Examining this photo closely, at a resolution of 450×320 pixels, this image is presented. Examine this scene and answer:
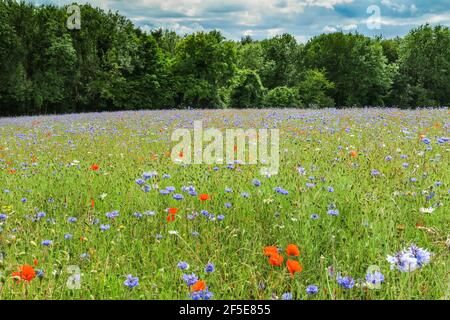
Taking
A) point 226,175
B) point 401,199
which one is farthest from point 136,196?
point 401,199

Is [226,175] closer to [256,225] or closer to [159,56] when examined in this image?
[256,225]

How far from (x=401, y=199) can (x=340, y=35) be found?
46.8m

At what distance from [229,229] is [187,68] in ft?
122

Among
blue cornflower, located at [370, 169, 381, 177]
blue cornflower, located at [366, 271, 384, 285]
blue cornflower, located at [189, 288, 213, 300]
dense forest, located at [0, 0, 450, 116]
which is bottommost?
blue cornflower, located at [189, 288, 213, 300]

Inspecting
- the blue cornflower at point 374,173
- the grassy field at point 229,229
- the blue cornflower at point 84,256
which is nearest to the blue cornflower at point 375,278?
the grassy field at point 229,229

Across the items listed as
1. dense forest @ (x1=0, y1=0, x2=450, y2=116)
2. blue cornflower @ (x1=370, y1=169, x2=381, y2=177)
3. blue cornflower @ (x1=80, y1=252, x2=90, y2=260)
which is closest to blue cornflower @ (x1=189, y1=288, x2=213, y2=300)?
blue cornflower @ (x1=80, y1=252, x2=90, y2=260)

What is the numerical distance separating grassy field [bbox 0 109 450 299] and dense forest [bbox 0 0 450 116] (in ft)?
78.8

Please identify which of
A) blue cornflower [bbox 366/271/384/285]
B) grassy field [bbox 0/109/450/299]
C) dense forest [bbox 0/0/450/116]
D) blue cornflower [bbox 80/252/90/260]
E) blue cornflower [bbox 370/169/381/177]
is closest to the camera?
blue cornflower [bbox 366/271/384/285]

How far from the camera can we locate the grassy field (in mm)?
2504

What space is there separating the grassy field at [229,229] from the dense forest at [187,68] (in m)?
24.0

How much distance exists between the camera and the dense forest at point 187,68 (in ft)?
101

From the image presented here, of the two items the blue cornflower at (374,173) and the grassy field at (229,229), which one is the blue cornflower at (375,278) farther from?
the blue cornflower at (374,173)

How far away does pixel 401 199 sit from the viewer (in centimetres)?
373

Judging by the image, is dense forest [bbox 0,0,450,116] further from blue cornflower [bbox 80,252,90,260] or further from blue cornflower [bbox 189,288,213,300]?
blue cornflower [bbox 189,288,213,300]
